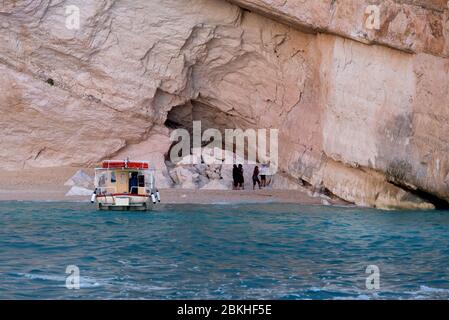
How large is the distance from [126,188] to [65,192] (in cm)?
223

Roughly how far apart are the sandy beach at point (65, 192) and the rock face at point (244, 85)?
0.42m

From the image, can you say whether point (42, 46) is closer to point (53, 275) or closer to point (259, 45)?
point (259, 45)

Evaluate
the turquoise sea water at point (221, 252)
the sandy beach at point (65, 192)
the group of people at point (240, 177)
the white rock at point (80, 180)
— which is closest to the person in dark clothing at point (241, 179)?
the group of people at point (240, 177)

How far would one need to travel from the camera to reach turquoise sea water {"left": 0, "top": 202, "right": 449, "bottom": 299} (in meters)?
11.1

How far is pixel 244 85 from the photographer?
80.4 feet

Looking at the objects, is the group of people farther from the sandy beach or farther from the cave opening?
the cave opening

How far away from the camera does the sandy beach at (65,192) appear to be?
22.1 metres

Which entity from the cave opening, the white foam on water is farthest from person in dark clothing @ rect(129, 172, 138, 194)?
the white foam on water

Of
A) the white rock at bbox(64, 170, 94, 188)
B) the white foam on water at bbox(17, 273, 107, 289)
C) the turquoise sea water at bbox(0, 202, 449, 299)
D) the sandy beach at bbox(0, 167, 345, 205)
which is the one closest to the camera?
the turquoise sea water at bbox(0, 202, 449, 299)

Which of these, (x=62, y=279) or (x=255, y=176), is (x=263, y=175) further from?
(x=62, y=279)

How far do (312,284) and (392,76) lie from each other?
32.9 ft

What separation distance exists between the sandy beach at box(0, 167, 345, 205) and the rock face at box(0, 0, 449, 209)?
42cm

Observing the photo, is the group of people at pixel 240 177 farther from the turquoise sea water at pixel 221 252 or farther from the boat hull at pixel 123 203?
the boat hull at pixel 123 203

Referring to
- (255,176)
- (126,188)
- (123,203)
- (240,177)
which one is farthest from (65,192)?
(255,176)
